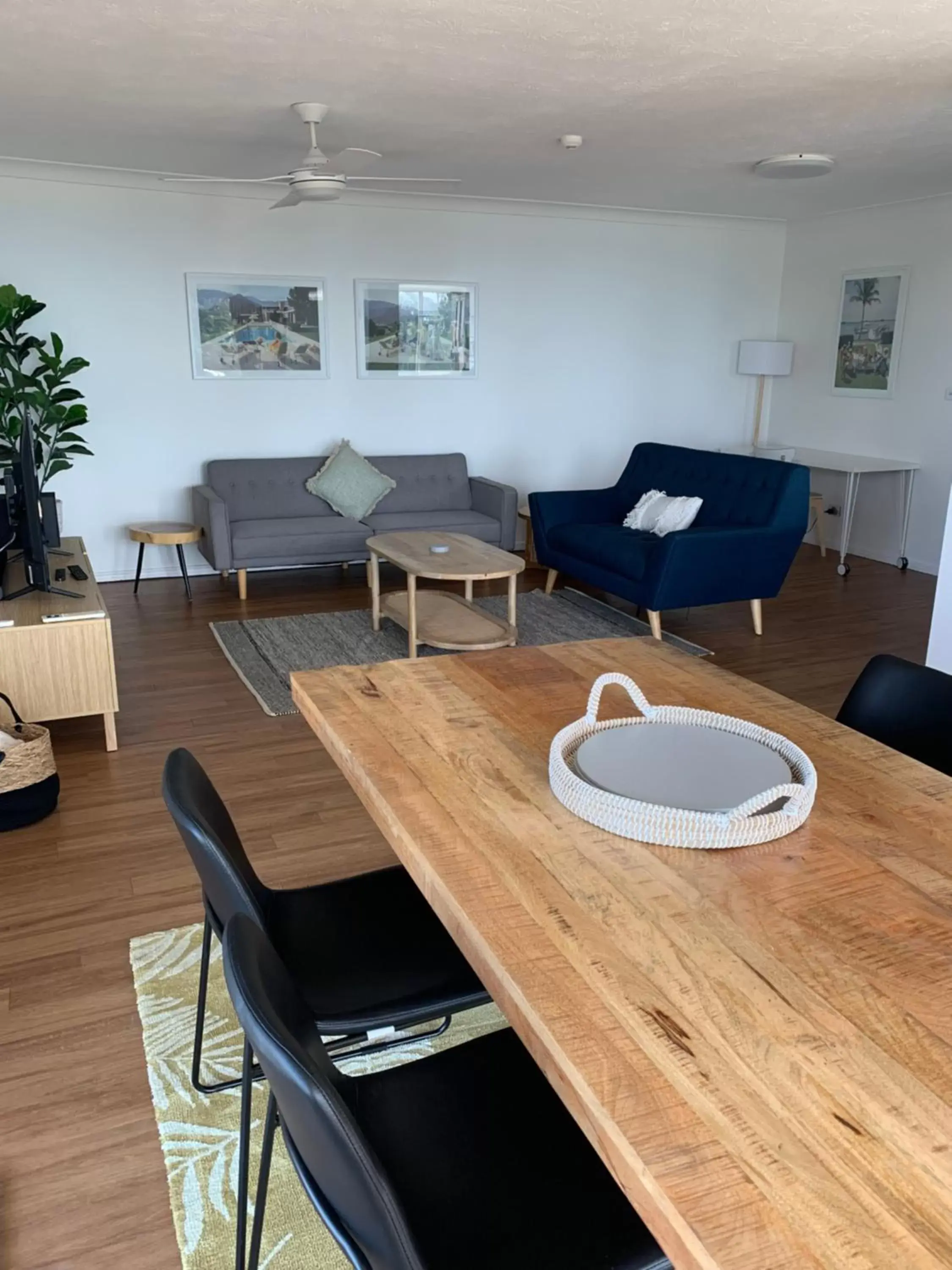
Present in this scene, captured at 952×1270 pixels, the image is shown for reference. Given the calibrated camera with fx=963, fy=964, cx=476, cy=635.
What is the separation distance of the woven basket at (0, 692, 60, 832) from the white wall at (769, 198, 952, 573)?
582 cm

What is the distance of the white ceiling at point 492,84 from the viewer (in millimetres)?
3145

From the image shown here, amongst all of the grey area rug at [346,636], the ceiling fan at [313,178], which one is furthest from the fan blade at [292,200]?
the grey area rug at [346,636]

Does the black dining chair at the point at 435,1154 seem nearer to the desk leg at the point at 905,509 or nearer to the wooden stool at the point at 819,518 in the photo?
the desk leg at the point at 905,509

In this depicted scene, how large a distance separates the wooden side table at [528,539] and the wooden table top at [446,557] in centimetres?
135

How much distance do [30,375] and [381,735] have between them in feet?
16.7

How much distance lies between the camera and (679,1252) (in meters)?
0.78

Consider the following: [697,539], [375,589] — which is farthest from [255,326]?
[697,539]

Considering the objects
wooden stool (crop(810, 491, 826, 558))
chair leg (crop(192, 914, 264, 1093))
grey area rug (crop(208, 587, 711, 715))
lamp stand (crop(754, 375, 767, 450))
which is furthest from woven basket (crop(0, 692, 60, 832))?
lamp stand (crop(754, 375, 767, 450))

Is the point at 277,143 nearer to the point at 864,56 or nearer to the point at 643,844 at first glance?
the point at 864,56

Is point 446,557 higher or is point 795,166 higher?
point 795,166

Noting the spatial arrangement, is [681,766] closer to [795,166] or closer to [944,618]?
[944,618]

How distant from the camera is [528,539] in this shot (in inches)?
283

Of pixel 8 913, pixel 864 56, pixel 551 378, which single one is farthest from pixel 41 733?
pixel 551 378

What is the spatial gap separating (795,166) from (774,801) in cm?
493
